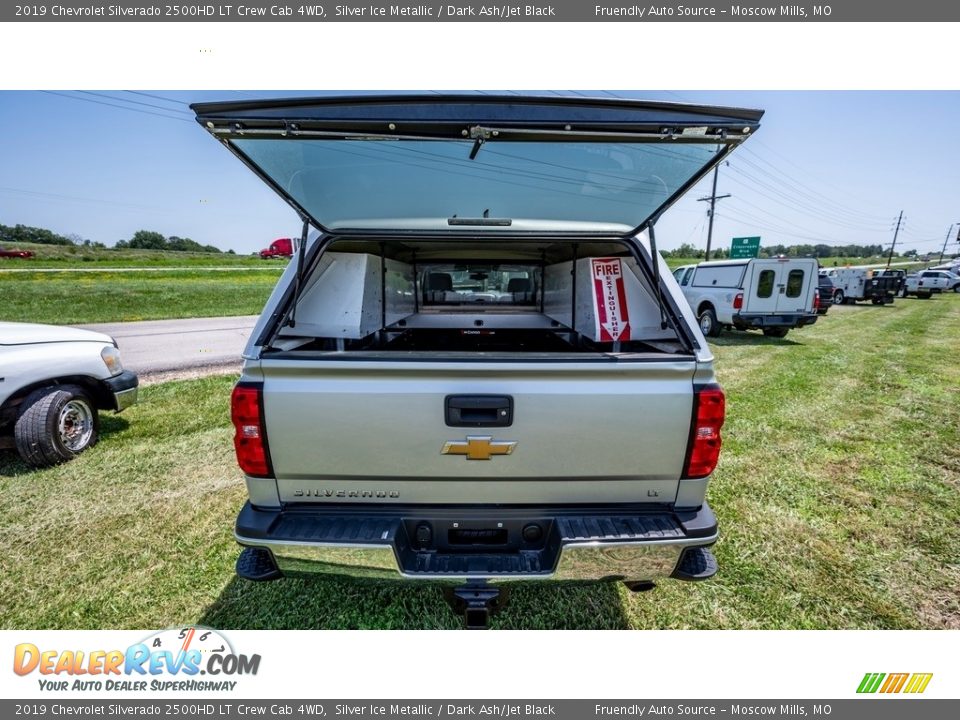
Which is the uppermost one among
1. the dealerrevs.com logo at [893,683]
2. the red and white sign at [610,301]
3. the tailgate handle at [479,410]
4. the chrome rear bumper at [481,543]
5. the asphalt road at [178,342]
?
the red and white sign at [610,301]

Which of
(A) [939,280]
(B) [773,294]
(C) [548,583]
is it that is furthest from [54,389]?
(A) [939,280]

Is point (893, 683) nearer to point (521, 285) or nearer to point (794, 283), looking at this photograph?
point (521, 285)

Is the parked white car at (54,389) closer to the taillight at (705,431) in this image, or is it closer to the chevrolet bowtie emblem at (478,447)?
the chevrolet bowtie emblem at (478,447)

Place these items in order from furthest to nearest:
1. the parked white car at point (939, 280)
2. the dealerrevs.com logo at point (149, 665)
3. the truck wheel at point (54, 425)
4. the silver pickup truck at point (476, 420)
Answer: the parked white car at point (939, 280)
the truck wheel at point (54, 425)
the dealerrevs.com logo at point (149, 665)
the silver pickup truck at point (476, 420)

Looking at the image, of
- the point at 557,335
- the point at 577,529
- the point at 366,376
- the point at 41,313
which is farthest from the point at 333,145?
the point at 41,313

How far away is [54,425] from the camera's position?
3.56 metres

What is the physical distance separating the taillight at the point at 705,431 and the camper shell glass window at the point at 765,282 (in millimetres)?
11350

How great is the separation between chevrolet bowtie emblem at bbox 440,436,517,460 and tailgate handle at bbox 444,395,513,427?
69 millimetres

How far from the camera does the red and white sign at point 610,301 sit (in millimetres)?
2816

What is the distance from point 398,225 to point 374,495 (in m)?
1.54

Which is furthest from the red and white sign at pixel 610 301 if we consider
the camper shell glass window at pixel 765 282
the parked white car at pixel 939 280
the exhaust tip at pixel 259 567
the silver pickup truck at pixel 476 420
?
the parked white car at pixel 939 280

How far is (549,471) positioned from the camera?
182 centimetres

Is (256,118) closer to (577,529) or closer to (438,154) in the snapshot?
(438,154)

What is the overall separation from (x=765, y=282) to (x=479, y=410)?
39.9 feet
